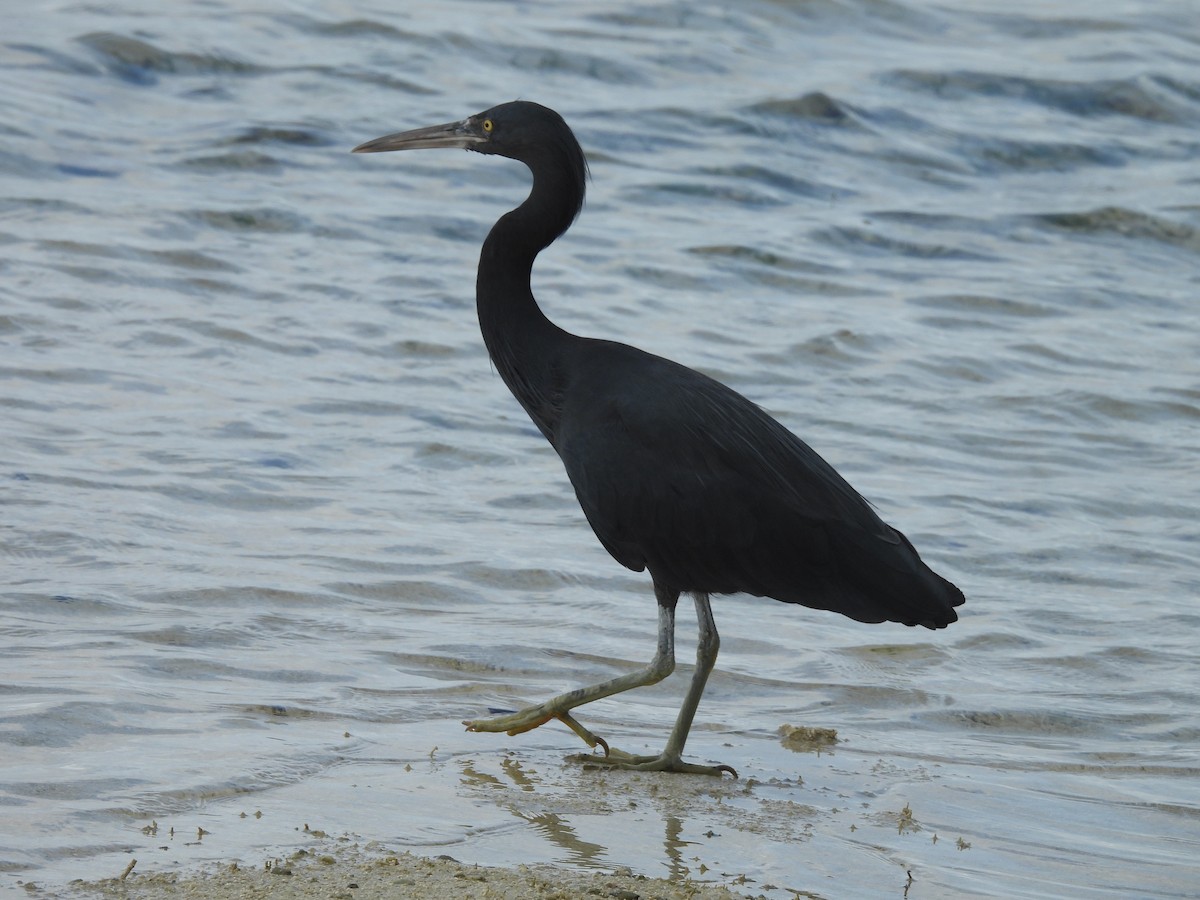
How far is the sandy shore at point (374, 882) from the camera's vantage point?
361 centimetres

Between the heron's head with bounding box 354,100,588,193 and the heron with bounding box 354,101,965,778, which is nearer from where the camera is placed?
the heron with bounding box 354,101,965,778

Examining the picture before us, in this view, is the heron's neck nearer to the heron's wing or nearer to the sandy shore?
the heron's wing

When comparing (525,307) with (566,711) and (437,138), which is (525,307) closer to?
(437,138)

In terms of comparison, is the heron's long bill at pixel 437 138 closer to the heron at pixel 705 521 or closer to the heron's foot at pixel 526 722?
the heron at pixel 705 521

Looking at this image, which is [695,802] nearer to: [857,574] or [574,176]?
[857,574]

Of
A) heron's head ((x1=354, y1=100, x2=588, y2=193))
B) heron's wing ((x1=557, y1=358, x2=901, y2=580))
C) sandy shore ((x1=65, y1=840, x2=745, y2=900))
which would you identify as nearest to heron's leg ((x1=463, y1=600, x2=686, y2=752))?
heron's wing ((x1=557, y1=358, x2=901, y2=580))

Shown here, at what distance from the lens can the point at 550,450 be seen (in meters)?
9.14

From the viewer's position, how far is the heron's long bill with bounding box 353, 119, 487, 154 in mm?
6148

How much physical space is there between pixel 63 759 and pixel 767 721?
7.89 ft

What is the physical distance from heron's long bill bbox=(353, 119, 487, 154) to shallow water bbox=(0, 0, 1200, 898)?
1.77 metres

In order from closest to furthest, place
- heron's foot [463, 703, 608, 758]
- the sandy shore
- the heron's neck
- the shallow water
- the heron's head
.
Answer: the sandy shore
the shallow water
heron's foot [463, 703, 608, 758]
the heron's neck
the heron's head

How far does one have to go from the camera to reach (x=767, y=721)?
5.75 metres

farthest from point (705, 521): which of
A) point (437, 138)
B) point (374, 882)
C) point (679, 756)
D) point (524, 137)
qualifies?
point (437, 138)

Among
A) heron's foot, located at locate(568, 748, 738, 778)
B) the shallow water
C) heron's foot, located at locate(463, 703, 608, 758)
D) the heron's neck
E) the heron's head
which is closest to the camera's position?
the shallow water
